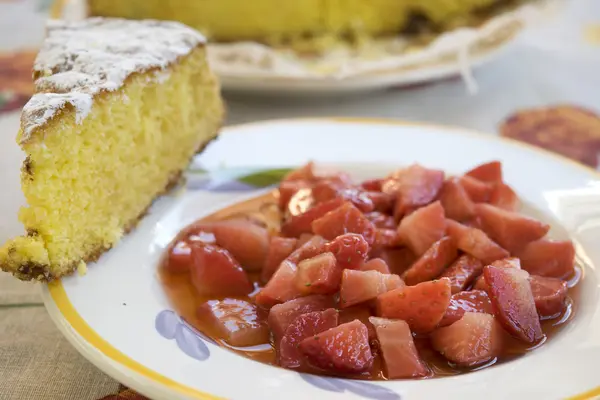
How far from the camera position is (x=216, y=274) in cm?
162

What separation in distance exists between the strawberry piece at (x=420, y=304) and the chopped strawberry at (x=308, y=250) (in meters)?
0.22

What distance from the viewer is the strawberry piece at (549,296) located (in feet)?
4.96

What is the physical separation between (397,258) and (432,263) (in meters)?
0.12

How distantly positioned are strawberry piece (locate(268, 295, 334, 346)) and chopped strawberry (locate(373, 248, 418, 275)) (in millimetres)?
249

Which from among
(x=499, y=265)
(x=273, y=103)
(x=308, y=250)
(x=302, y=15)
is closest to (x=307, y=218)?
(x=308, y=250)

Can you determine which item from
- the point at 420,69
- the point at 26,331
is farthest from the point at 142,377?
the point at 420,69

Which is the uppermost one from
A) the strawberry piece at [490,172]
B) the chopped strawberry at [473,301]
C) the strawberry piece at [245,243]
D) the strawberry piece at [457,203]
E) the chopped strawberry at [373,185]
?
the strawberry piece at [490,172]

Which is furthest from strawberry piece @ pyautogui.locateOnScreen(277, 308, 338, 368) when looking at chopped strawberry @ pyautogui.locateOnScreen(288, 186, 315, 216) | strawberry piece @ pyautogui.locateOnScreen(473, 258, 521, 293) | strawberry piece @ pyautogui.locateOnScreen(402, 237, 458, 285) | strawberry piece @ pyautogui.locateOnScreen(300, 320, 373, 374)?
chopped strawberry @ pyautogui.locateOnScreen(288, 186, 315, 216)

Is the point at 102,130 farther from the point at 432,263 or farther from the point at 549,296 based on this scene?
the point at 549,296

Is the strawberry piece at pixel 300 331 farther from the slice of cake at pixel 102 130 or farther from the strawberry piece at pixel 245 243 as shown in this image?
the slice of cake at pixel 102 130

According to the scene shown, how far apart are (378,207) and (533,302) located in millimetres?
525

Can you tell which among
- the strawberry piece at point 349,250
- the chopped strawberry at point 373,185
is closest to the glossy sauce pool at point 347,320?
the strawberry piece at point 349,250

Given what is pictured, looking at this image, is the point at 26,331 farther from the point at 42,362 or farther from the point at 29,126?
the point at 29,126

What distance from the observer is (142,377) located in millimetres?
1208
